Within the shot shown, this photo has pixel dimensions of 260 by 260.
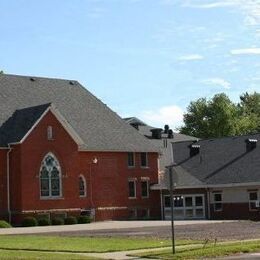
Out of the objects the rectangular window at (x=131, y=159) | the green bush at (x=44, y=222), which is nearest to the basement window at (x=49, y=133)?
the green bush at (x=44, y=222)

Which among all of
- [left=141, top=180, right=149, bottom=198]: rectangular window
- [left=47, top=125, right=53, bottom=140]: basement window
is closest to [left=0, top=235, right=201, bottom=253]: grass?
[left=47, top=125, right=53, bottom=140]: basement window

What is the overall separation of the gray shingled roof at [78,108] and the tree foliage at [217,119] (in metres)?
47.2

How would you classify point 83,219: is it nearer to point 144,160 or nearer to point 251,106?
point 144,160

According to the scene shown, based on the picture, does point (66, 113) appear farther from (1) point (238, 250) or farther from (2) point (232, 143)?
(1) point (238, 250)

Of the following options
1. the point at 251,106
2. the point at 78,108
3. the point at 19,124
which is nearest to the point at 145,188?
the point at 78,108

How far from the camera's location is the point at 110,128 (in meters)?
64.9

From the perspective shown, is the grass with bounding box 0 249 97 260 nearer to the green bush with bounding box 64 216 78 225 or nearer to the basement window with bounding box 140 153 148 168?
the green bush with bounding box 64 216 78 225

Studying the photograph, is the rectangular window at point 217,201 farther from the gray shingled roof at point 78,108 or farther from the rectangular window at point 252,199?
the gray shingled roof at point 78,108

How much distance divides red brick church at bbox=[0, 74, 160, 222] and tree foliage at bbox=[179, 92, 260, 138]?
47306mm

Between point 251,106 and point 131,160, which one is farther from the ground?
point 251,106

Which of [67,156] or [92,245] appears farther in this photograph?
[67,156]

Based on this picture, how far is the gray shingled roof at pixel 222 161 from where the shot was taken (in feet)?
188

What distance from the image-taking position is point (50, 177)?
5722cm

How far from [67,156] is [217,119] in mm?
58958
